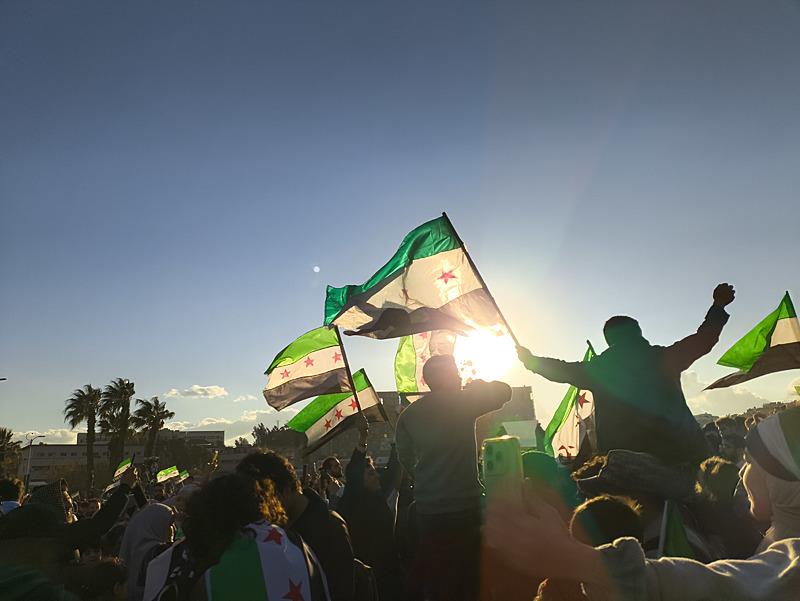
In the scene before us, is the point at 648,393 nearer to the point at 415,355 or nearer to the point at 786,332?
the point at 415,355

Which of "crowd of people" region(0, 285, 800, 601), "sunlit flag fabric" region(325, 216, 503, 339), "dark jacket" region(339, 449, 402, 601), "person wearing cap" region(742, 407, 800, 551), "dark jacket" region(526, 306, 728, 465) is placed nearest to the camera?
"crowd of people" region(0, 285, 800, 601)

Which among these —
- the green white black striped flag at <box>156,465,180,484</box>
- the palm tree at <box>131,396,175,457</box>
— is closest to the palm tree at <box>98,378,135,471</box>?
the palm tree at <box>131,396,175,457</box>

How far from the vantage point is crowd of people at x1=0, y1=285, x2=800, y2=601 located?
130 centimetres

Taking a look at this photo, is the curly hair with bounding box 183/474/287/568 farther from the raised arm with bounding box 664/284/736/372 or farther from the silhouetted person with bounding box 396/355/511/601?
the raised arm with bounding box 664/284/736/372

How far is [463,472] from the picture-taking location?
4.10 meters

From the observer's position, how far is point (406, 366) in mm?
9352

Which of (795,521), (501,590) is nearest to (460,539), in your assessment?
(501,590)

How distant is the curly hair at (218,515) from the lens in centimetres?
284

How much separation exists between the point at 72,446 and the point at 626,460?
13981 cm

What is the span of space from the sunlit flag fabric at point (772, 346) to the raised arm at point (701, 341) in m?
6.62

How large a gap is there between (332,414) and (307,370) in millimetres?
1270

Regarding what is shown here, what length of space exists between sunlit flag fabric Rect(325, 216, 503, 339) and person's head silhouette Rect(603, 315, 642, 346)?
296cm

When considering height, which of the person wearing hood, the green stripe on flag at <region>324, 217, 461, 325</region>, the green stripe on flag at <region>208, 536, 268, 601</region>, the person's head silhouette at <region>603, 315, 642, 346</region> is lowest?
the person wearing hood

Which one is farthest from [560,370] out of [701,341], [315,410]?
[315,410]
